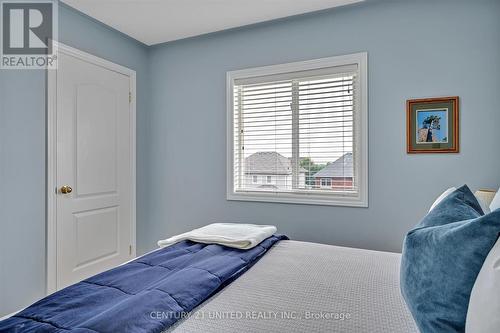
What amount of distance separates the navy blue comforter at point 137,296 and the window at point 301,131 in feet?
4.25

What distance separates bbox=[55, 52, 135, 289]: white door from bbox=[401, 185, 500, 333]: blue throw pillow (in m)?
2.59

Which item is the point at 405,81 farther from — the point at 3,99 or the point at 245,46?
the point at 3,99

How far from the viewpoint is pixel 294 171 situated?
2.76m

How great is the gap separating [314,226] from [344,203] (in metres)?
0.34

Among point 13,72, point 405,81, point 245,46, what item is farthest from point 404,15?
point 13,72

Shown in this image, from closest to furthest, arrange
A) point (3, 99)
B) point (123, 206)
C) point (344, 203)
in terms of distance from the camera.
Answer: point (3, 99), point (344, 203), point (123, 206)

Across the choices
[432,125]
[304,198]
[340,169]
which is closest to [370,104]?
[432,125]

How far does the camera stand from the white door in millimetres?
2477

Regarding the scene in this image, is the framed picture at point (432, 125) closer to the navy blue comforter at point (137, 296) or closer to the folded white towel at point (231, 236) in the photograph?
the folded white towel at point (231, 236)

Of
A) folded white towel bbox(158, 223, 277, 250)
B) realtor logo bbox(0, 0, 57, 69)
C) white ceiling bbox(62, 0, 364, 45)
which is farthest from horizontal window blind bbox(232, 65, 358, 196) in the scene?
realtor logo bbox(0, 0, 57, 69)

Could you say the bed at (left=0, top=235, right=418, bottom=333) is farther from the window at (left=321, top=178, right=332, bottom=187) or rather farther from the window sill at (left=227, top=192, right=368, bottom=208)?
the window at (left=321, top=178, right=332, bottom=187)

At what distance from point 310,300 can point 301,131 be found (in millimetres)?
1817

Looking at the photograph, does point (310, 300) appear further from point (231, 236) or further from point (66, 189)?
point (66, 189)

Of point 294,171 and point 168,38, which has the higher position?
point 168,38
